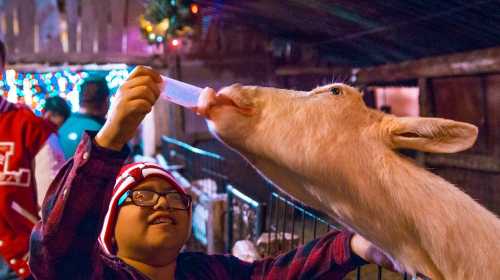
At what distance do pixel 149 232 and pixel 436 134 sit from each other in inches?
42.1

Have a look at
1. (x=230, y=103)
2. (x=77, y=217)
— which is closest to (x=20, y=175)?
(x=77, y=217)

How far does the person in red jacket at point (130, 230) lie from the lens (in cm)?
139

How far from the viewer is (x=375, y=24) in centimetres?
641

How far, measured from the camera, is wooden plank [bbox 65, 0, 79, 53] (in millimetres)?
8844

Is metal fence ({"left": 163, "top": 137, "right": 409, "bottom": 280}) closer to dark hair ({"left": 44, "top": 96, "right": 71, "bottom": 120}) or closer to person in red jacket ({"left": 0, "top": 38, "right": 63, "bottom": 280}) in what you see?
person in red jacket ({"left": 0, "top": 38, "right": 63, "bottom": 280})

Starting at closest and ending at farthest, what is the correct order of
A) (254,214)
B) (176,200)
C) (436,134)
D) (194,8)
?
(436,134)
(176,200)
(254,214)
(194,8)

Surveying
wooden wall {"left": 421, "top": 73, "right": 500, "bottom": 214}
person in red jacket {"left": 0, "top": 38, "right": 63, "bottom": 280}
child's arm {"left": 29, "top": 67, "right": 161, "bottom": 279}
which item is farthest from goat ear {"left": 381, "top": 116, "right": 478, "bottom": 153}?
wooden wall {"left": 421, "top": 73, "right": 500, "bottom": 214}

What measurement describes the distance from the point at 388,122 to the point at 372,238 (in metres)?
0.41

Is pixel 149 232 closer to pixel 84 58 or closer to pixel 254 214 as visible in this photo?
pixel 254 214

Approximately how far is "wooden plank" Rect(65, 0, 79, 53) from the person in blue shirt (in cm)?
554

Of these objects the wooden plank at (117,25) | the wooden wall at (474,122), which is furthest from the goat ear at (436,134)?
the wooden plank at (117,25)

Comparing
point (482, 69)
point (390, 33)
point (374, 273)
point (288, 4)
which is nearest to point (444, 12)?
point (482, 69)

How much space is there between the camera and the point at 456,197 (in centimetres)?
166

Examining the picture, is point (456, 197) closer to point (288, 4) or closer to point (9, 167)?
point (9, 167)
